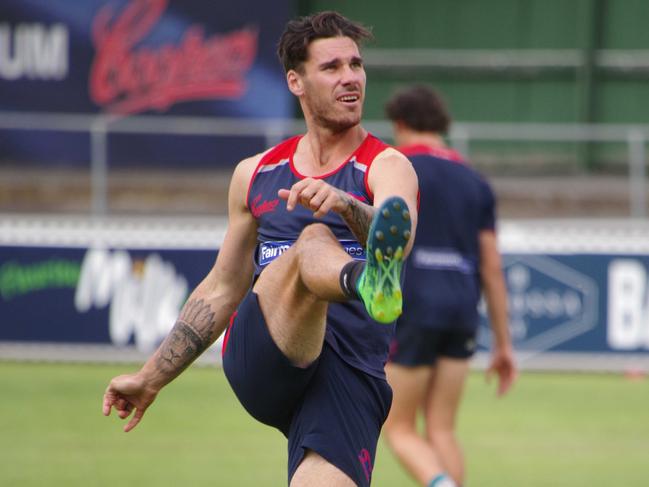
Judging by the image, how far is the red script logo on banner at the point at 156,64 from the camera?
1864cm

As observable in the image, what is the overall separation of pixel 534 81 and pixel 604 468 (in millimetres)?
11630

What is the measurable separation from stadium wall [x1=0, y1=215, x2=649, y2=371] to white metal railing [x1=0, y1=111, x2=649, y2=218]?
5.57 feet

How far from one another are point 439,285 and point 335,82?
2673 millimetres

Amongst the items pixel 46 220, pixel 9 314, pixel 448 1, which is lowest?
pixel 9 314

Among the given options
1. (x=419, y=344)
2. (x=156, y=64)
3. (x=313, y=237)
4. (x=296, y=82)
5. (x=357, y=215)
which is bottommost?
(x=156, y=64)

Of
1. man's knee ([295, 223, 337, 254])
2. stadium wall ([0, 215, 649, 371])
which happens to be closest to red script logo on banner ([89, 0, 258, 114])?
stadium wall ([0, 215, 649, 371])

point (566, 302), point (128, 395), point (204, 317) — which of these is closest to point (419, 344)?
point (204, 317)

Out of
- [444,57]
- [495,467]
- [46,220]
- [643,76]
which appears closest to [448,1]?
[444,57]

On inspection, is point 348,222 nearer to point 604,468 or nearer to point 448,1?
point 604,468

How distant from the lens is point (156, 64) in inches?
739

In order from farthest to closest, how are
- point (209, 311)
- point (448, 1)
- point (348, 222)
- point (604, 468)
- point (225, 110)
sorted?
point (448, 1) → point (225, 110) → point (604, 468) → point (209, 311) → point (348, 222)

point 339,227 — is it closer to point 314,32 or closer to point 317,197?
point 317,197

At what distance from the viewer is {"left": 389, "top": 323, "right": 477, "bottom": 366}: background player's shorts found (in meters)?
7.72

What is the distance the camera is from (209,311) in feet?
18.7
